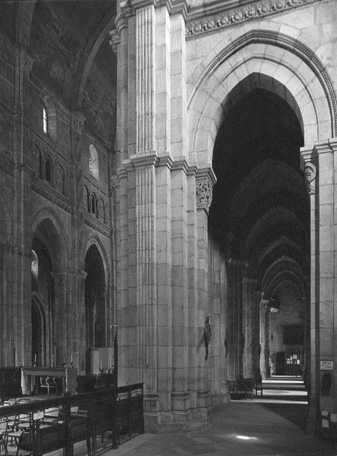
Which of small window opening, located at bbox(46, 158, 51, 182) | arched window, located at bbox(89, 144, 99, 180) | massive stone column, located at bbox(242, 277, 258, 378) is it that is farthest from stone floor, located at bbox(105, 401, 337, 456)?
arched window, located at bbox(89, 144, 99, 180)

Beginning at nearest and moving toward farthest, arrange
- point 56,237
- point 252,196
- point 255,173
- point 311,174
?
point 311,174
point 255,173
point 252,196
point 56,237

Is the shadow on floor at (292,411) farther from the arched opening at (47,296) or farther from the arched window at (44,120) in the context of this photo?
the arched window at (44,120)

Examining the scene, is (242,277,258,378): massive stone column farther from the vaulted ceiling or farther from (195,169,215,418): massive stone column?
(195,169,215,418): massive stone column

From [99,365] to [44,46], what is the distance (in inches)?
712

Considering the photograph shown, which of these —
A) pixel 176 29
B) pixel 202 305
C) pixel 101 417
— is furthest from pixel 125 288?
pixel 176 29

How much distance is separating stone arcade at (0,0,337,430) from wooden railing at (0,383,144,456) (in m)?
0.95

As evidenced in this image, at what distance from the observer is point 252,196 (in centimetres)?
2480

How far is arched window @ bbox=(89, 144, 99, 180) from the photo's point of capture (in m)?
39.2

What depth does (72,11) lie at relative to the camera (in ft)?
105

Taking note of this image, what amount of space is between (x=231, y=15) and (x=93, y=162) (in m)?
25.1

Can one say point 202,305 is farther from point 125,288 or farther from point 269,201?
point 269,201

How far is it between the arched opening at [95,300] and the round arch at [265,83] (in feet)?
81.3

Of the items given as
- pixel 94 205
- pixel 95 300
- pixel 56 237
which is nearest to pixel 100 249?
pixel 94 205

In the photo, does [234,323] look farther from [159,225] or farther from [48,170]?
[48,170]
